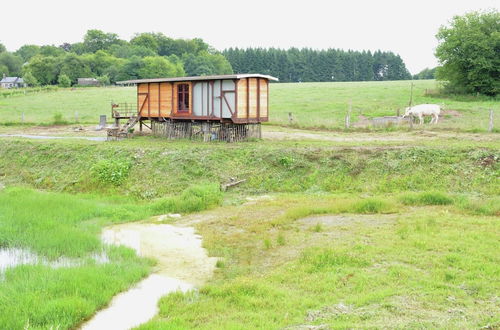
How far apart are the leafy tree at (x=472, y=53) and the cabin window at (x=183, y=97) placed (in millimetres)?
29506

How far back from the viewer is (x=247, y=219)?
1541 cm

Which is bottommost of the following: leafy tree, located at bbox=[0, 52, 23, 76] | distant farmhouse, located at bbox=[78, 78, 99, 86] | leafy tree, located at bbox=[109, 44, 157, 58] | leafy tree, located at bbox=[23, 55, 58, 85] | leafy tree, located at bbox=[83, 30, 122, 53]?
distant farmhouse, located at bbox=[78, 78, 99, 86]

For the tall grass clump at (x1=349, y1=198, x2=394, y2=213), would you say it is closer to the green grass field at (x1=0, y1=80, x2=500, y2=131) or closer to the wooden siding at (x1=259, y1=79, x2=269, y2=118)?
the wooden siding at (x1=259, y1=79, x2=269, y2=118)

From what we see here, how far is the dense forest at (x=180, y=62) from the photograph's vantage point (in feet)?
323

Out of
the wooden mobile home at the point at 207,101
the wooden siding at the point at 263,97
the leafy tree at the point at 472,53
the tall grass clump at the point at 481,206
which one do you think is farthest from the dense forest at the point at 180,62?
the tall grass clump at the point at 481,206

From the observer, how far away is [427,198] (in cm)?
1677

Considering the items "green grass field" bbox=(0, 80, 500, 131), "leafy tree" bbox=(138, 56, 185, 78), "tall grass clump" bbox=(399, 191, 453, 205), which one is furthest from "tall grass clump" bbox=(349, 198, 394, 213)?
"leafy tree" bbox=(138, 56, 185, 78)

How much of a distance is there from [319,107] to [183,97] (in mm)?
18365

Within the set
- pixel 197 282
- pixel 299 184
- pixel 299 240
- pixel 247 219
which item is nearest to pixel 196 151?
pixel 299 184

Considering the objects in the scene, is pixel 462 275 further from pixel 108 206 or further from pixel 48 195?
pixel 48 195

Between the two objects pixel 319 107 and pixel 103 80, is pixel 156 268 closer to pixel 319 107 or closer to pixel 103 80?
pixel 319 107

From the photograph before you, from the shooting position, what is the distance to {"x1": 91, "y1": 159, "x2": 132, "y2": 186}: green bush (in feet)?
70.8

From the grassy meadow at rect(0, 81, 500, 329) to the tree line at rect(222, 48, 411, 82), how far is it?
91464 mm

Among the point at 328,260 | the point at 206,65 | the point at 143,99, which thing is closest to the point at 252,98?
the point at 143,99
